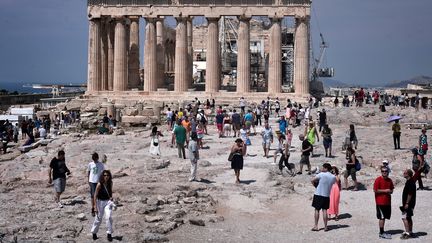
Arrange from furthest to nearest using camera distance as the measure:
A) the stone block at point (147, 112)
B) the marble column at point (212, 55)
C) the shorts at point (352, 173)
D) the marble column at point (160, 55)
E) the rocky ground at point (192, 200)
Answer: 1. the marble column at point (160, 55)
2. the marble column at point (212, 55)
3. the stone block at point (147, 112)
4. the shorts at point (352, 173)
5. the rocky ground at point (192, 200)

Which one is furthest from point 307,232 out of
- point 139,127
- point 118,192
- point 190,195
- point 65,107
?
point 65,107

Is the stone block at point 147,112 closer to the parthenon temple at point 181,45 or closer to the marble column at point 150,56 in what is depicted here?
the parthenon temple at point 181,45

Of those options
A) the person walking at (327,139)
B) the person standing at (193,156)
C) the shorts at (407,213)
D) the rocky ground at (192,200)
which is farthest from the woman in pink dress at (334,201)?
the person walking at (327,139)

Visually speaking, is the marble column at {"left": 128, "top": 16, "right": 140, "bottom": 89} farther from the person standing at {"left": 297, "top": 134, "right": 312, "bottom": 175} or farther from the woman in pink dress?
the woman in pink dress

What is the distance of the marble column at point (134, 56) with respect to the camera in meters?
63.7

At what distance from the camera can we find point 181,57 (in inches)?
2312

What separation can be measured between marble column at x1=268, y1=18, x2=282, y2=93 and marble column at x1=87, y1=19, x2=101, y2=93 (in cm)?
1674

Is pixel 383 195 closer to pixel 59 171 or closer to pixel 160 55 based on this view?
pixel 59 171

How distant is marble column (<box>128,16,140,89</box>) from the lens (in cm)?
6366

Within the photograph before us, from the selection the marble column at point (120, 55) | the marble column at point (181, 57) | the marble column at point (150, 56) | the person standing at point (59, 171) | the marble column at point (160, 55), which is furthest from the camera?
A: the marble column at point (160, 55)

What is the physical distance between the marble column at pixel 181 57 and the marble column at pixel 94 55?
7.98 metres

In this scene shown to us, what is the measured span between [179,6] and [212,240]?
145ft

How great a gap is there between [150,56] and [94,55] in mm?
5548

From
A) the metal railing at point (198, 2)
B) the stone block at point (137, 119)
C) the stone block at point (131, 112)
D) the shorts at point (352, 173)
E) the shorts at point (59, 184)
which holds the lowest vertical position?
the shorts at point (59, 184)
